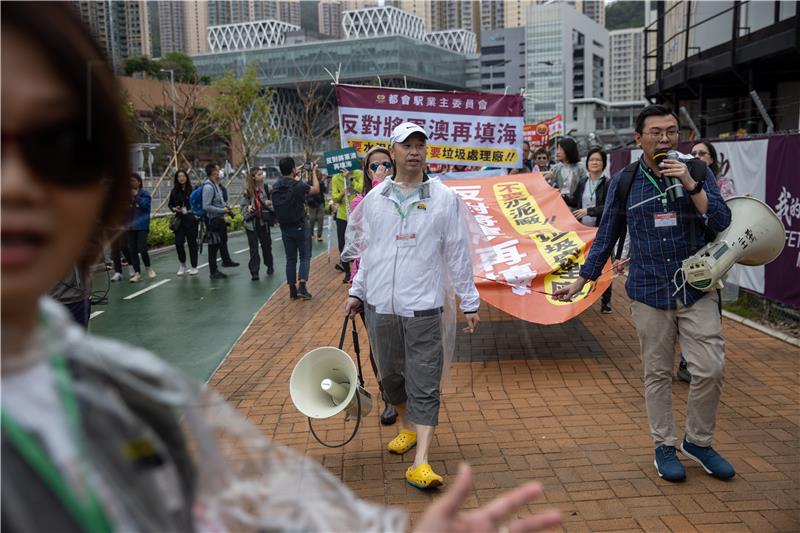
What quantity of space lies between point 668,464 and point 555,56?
409 feet

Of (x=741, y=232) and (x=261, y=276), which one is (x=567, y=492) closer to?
(x=741, y=232)

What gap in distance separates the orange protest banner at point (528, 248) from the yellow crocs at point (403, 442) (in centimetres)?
204

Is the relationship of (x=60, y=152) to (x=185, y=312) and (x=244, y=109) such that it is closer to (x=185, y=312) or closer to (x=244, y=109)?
(x=185, y=312)

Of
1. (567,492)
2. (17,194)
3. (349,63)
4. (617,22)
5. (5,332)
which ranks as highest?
(617,22)

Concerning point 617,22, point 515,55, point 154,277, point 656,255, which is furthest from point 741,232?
point 617,22

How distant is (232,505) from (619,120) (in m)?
96.8

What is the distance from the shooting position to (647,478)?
13.8 feet

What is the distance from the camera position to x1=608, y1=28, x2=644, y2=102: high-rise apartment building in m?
161

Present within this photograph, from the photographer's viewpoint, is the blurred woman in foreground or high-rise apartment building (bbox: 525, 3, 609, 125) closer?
the blurred woman in foreground

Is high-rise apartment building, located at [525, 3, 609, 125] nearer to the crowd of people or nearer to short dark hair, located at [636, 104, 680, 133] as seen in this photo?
short dark hair, located at [636, 104, 680, 133]

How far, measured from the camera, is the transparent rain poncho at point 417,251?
422 centimetres

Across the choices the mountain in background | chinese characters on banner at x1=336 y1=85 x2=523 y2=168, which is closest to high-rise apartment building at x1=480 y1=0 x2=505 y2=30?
the mountain in background

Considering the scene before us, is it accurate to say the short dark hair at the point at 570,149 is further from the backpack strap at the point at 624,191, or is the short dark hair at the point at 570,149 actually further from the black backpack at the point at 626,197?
the backpack strap at the point at 624,191

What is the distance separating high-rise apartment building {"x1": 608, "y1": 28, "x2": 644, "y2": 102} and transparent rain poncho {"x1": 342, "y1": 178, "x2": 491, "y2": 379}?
164214mm
